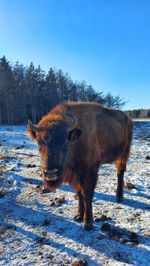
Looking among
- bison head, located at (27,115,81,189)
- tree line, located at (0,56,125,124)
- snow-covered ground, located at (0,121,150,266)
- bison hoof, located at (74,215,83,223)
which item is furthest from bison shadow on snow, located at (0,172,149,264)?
tree line, located at (0,56,125,124)

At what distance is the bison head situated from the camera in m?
5.06

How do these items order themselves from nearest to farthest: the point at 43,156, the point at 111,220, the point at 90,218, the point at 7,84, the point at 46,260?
the point at 46,260 → the point at 43,156 → the point at 90,218 → the point at 111,220 → the point at 7,84

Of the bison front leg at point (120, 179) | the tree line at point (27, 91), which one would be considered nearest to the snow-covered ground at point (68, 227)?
the bison front leg at point (120, 179)

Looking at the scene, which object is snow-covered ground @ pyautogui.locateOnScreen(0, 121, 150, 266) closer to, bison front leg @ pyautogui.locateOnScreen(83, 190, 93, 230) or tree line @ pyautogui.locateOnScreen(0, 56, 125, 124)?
bison front leg @ pyautogui.locateOnScreen(83, 190, 93, 230)

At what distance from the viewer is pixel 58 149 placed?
5.27 meters

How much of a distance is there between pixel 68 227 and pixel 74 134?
2.01 meters

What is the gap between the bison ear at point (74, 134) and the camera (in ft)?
18.4

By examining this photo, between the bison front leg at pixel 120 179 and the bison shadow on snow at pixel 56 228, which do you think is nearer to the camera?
the bison shadow on snow at pixel 56 228

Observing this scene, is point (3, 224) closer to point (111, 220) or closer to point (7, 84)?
point (111, 220)

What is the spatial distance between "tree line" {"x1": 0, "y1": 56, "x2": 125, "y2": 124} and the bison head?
40.3 m

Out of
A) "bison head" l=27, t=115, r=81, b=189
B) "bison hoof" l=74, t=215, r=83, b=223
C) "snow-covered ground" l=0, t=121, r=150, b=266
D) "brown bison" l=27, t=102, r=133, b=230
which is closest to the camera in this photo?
"snow-covered ground" l=0, t=121, r=150, b=266

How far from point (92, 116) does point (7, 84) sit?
43.4 meters

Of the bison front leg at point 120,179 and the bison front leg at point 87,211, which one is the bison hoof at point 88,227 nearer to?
the bison front leg at point 87,211

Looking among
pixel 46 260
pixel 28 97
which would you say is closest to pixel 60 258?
pixel 46 260
